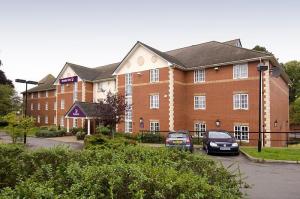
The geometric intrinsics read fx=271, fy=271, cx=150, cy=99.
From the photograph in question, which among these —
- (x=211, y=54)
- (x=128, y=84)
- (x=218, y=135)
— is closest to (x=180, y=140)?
(x=218, y=135)

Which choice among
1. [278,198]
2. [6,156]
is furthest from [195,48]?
[6,156]

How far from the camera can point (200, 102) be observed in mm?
28156

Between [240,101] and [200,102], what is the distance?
4.34m

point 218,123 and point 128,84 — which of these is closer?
point 218,123

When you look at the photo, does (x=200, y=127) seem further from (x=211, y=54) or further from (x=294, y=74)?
(x=294, y=74)

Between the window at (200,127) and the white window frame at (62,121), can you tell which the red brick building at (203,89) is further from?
the white window frame at (62,121)

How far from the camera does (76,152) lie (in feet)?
20.6

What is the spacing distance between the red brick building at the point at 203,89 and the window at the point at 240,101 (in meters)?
0.05

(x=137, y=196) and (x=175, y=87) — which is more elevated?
(x=175, y=87)

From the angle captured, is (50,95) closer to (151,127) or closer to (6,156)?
(151,127)

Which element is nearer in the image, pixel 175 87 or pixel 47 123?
pixel 175 87

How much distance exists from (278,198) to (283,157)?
8267 millimetres

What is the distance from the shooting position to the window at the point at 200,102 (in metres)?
27.8

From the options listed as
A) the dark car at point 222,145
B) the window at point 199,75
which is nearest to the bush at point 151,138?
the window at point 199,75
